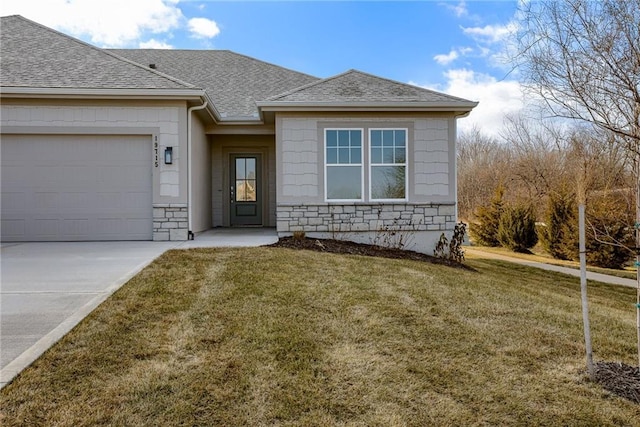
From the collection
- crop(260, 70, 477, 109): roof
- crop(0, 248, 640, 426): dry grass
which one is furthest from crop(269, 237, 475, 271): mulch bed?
crop(260, 70, 477, 109): roof

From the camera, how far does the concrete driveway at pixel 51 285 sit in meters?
3.13

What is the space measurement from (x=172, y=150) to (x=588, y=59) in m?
7.20

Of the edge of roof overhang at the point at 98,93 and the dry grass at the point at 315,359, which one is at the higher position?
the edge of roof overhang at the point at 98,93

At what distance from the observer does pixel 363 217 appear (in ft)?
29.8

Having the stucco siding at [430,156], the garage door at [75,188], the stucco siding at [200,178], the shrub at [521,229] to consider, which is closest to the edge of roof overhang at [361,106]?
the stucco siding at [430,156]

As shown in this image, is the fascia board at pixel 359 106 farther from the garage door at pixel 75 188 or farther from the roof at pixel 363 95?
the garage door at pixel 75 188

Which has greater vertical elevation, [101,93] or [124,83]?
[124,83]

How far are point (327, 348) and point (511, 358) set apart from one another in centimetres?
147

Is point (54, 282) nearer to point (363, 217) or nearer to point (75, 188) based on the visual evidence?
point (75, 188)

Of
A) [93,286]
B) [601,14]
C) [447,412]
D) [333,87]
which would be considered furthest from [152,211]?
[601,14]

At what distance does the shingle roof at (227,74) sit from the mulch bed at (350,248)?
4.60m

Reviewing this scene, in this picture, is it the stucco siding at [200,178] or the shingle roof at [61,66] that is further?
the stucco siding at [200,178]

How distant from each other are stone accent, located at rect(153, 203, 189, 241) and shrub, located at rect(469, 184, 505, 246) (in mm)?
12367

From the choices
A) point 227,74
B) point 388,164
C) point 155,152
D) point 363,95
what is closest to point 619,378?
point 388,164
